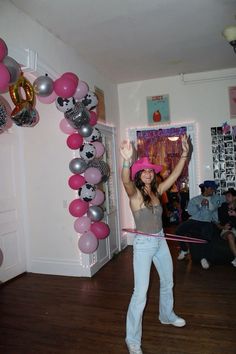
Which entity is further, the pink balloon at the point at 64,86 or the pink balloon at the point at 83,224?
the pink balloon at the point at 83,224

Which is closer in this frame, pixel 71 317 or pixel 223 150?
pixel 71 317

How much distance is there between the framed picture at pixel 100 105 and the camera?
491 centimetres

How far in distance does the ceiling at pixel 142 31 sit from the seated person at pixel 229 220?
2.22m

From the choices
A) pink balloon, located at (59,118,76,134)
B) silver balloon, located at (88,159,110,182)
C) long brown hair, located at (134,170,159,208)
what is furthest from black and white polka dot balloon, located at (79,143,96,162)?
long brown hair, located at (134,170,159,208)

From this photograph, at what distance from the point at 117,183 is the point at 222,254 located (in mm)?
2148

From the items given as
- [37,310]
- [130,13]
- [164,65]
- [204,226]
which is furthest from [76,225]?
[164,65]

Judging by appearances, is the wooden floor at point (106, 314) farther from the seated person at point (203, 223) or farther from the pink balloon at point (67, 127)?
the pink balloon at point (67, 127)

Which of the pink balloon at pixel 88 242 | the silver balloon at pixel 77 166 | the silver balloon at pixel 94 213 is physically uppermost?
the silver balloon at pixel 77 166

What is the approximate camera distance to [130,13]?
3275 mm

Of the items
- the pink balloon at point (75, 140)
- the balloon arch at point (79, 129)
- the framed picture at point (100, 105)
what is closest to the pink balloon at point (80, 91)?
the balloon arch at point (79, 129)

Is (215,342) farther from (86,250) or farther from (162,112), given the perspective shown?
(162,112)

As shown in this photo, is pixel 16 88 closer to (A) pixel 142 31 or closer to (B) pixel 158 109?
(A) pixel 142 31

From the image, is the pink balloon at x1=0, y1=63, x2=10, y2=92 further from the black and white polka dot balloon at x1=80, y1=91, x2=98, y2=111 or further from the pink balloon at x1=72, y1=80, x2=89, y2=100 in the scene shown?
the black and white polka dot balloon at x1=80, y1=91, x2=98, y2=111

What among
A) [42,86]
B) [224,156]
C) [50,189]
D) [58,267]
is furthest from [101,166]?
[224,156]
